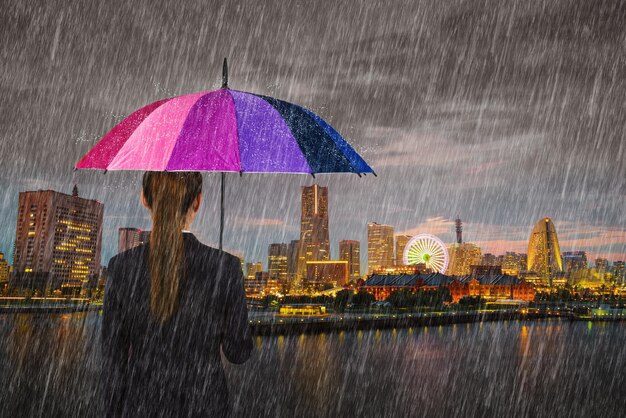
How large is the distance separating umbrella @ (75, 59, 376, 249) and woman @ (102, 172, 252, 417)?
150cm

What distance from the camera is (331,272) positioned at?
618 ft

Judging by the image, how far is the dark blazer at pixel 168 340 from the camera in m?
2.74

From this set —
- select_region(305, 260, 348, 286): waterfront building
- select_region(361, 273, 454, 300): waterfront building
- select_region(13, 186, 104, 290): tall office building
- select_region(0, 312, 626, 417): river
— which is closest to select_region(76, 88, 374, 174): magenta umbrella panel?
select_region(0, 312, 626, 417): river

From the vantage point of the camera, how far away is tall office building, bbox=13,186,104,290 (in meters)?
168

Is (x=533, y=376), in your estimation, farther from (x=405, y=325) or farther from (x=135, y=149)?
(x=405, y=325)

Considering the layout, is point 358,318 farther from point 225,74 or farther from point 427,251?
point 225,74

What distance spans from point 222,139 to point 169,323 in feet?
6.93

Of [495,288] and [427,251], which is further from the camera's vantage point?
[495,288]

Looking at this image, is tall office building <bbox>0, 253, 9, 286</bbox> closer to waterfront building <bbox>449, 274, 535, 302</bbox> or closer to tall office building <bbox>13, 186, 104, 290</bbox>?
tall office building <bbox>13, 186, 104, 290</bbox>

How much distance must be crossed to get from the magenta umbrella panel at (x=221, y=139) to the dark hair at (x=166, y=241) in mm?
1344

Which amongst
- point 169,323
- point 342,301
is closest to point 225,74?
point 169,323

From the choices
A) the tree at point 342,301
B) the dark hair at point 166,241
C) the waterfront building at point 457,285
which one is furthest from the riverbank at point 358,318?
the dark hair at point 166,241

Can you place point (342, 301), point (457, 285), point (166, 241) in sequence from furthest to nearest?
point (457, 285) → point (342, 301) → point (166, 241)

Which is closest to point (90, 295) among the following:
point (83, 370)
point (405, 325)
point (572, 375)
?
point (405, 325)
